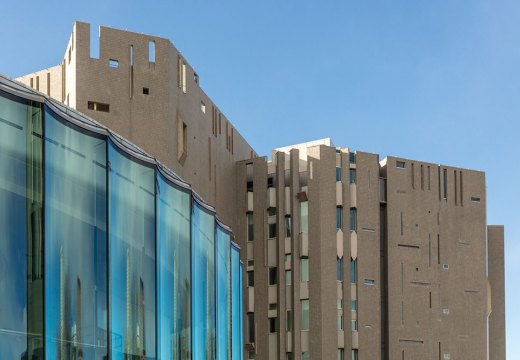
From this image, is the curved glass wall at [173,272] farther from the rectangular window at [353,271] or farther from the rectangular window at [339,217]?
the rectangular window at [353,271]

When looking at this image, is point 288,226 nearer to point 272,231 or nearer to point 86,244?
point 272,231

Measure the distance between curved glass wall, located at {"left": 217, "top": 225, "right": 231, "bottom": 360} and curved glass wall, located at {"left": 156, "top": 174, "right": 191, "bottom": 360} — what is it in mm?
3477

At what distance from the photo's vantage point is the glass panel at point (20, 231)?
1506 centimetres

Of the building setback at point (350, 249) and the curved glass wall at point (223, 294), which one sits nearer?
the curved glass wall at point (223, 294)

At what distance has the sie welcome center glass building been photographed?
15.4 m

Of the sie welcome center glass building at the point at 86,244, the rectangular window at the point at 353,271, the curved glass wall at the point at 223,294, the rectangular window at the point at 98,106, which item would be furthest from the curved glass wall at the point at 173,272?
the rectangular window at the point at 353,271

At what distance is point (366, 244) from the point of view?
4834 cm

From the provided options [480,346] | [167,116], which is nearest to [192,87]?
[167,116]

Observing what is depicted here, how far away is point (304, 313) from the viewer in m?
47.1

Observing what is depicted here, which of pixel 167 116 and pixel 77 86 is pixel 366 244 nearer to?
pixel 167 116

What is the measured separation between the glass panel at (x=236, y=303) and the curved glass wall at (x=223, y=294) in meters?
0.70

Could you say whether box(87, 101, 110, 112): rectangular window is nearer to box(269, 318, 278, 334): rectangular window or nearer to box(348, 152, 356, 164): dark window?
box(269, 318, 278, 334): rectangular window

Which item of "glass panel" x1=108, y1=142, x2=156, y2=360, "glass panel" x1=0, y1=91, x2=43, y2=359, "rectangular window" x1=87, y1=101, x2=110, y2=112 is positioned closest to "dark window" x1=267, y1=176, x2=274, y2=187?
"rectangular window" x1=87, y1=101, x2=110, y2=112

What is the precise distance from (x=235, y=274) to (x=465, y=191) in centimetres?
2578
